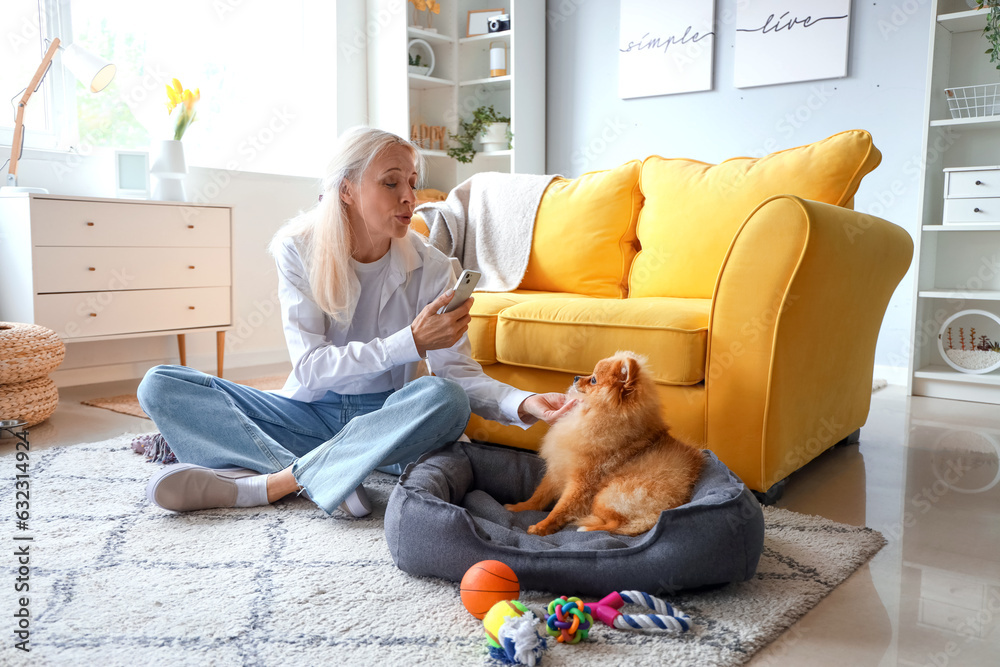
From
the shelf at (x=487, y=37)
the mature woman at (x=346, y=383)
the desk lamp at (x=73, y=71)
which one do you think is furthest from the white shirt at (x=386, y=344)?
the shelf at (x=487, y=37)

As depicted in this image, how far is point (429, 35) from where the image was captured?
14.6 feet

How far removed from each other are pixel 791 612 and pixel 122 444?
203cm

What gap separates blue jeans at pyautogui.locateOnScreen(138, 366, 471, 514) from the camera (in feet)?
5.49

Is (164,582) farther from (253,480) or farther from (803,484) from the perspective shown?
(803,484)

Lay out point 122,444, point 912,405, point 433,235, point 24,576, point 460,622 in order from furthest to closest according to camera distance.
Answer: point 912,405
point 433,235
point 122,444
point 24,576
point 460,622

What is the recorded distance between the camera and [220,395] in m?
1.87

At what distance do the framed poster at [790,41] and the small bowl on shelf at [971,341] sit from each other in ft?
4.25

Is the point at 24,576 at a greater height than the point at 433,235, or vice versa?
the point at 433,235

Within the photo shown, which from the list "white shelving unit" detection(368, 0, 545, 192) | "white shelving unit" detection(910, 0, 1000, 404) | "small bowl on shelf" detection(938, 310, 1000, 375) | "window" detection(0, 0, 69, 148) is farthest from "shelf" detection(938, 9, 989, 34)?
"window" detection(0, 0, 69, 148)

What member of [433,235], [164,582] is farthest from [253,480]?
[433,235]

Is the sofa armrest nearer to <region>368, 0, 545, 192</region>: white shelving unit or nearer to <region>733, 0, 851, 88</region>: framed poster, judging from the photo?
<region>733, 0, 851, 88</region>: framed poster

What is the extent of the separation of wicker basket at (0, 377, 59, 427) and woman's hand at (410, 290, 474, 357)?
64.3 inches

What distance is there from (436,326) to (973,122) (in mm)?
2738

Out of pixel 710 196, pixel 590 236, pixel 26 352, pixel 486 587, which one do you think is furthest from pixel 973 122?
pixel 26 352
